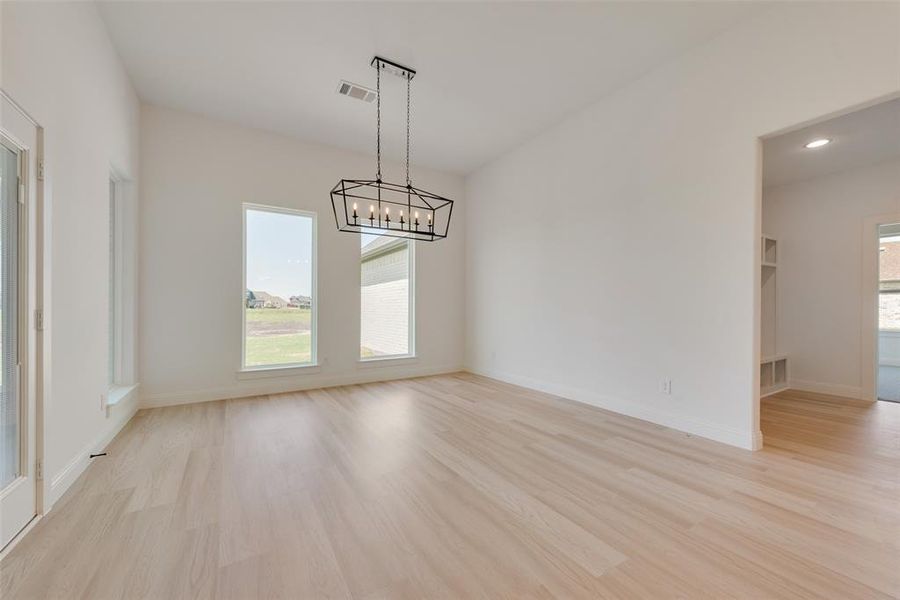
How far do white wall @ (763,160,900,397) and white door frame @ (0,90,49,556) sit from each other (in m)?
7.43

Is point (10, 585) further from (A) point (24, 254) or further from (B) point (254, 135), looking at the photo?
(B) point (254, 135)

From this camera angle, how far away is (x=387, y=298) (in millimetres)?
5602

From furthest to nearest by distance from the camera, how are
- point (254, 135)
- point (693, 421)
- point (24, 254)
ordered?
point (254, 135), point (693, 421), point (24, 254)

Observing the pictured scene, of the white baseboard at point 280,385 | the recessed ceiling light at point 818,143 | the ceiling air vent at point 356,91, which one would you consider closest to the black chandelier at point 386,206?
the ceiling air vent at point 356,91

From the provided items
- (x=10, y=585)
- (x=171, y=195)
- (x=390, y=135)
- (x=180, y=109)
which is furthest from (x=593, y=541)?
(x=180, y=109)

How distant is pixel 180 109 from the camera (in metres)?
4.02

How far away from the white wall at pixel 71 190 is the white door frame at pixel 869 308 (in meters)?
7.45

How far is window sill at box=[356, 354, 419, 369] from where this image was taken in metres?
5.17

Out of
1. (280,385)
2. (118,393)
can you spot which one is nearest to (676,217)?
(280,385)

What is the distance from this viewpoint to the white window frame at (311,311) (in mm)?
4414

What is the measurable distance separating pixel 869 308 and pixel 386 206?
607 centimetres

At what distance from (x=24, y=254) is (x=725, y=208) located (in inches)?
176

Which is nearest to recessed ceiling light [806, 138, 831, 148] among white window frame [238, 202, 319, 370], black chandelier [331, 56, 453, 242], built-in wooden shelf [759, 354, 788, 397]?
built-in wooden shelf [759, 354, 788, 397]

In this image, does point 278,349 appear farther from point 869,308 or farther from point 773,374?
point 869,308
